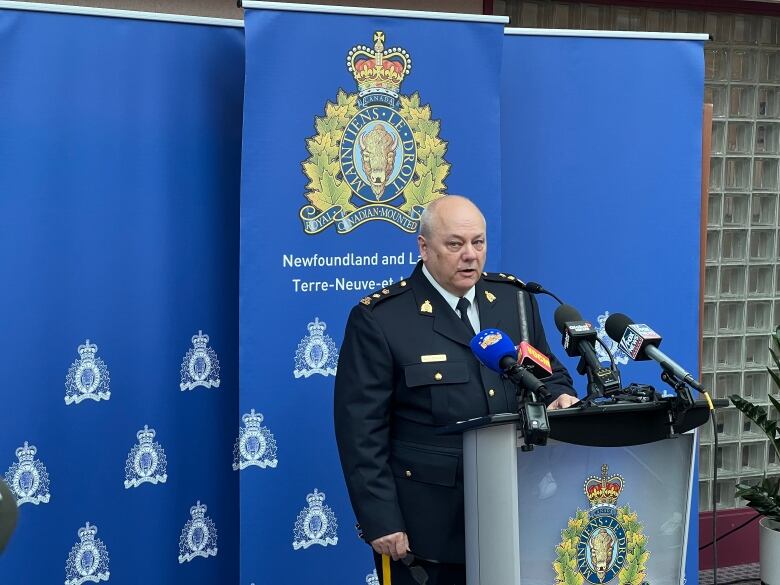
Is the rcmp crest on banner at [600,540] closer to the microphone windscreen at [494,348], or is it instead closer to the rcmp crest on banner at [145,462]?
the microphone windscreen at [494,348]

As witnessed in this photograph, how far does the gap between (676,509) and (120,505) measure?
7.23 ft

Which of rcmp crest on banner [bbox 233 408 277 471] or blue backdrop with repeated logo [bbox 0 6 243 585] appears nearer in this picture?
blue backdrop with repeated logo [bbox 0 6 243 585]

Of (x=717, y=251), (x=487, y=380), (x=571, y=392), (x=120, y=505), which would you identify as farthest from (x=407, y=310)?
(x=717, y=251)

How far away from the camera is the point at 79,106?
3.80 metres

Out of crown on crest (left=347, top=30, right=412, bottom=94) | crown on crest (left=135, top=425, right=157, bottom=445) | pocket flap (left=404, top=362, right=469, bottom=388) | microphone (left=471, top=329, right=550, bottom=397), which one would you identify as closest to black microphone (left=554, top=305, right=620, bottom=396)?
microphone (left=471, top=329, right=550, bottom=397)

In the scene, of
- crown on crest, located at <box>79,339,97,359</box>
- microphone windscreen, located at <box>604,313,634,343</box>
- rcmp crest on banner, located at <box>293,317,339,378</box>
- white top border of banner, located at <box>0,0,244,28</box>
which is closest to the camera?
microphone windscreen, located at <box>604,313,634,343</box>

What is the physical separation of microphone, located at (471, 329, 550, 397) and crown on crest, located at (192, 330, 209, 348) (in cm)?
173

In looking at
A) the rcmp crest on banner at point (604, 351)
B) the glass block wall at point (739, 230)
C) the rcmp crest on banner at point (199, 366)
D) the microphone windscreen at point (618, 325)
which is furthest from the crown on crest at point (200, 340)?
the glass block wall at point (739, 230)

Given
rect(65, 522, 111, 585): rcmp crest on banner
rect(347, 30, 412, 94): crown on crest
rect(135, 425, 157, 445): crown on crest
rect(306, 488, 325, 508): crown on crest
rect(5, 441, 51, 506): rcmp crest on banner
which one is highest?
rect(347, 30, 412, 94): crown on crest

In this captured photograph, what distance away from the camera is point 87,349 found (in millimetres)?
3887

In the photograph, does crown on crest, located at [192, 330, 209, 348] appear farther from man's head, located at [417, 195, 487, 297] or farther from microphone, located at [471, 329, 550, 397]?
microphone, located at [471, 329, 550, 397]

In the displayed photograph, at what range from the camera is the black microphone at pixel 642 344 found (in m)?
2.44

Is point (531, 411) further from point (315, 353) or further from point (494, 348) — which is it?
point (315, 353)

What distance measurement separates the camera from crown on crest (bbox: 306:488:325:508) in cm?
407
